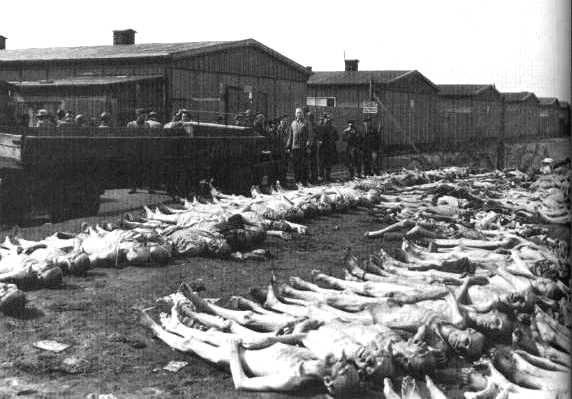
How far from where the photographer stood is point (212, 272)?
8289 mm

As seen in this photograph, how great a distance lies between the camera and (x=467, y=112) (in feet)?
146

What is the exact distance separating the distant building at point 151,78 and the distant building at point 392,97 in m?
7.77

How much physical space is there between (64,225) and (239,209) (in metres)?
3.06

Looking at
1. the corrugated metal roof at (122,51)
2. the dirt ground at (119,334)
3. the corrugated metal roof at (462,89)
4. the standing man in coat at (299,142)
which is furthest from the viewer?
the corrugated metal roof at (462,89)

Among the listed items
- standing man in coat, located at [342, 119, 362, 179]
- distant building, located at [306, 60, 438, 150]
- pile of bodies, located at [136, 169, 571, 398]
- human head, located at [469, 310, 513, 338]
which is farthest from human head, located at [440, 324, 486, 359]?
distant building, located at [306, 60, 438, 150]

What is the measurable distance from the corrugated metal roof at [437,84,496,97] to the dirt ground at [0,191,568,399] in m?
38.8

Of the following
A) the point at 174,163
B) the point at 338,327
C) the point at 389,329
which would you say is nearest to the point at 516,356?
the point at 389,329

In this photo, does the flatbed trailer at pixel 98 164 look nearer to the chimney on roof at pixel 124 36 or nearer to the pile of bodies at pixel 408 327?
the pile of bodies at pixel 408 327

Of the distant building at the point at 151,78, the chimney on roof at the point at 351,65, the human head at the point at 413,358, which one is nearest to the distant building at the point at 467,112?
the chimney on roof at the point at 351,65

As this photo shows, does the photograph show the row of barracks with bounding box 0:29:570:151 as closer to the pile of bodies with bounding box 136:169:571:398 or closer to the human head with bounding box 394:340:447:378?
the pile of bodies with bounding box 136:169:571:398

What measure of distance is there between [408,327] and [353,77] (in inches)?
1343

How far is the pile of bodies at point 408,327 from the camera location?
178 inches

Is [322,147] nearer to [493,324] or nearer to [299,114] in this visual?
[299,114]

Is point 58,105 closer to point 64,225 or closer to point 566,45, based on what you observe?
point 64,225
